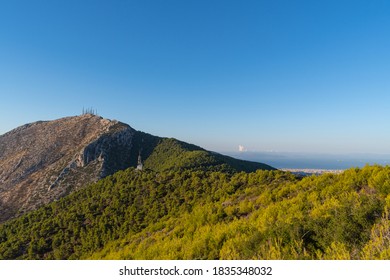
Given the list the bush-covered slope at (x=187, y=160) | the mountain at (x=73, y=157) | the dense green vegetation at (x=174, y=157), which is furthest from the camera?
the dense green vegetation at (x=174, y=157)

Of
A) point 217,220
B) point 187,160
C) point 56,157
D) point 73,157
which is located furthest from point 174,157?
point 217,220

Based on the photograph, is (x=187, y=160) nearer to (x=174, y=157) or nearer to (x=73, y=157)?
(x=174, y=157)

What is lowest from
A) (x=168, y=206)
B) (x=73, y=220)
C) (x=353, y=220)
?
(x=73, y=220)

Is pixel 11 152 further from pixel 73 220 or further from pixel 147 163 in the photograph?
pixel 73 220

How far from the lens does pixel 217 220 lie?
16766 mm

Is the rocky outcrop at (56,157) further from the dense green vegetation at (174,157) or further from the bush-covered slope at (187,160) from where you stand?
the bush-covered slope at (187,160)

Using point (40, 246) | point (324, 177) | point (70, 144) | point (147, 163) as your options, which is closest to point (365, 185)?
point (324, 177)

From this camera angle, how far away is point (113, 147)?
315 ft

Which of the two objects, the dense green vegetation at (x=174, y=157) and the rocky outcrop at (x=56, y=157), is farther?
the dense green vegetation at (x=174, y=157)

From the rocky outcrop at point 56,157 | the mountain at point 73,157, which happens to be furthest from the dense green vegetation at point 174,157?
the rocky outcrop at point 56,157

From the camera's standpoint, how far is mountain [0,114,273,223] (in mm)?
69125

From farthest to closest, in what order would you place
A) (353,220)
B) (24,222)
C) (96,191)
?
(96,191) → (24,222) → (353,220)

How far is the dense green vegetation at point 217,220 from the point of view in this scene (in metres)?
7.56
